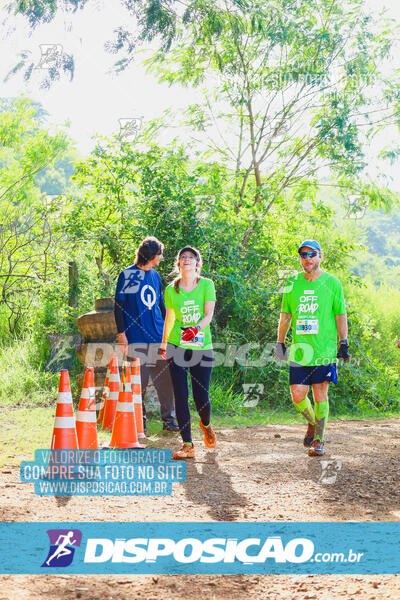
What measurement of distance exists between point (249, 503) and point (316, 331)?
2.06 metres

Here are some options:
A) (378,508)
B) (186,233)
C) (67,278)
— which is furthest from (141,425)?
(67,278)

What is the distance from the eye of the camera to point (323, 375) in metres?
6.48

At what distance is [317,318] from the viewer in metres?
6.45

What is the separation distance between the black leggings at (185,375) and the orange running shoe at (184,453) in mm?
67

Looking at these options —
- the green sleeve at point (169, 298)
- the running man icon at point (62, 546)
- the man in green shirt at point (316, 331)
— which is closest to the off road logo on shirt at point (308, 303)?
the man in green shirt at point (316, 331)

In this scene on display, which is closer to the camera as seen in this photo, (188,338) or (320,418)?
(188,338)

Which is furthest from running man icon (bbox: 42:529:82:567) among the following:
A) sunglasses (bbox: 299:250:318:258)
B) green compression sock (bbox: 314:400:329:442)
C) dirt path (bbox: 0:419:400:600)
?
sunglasses (bbox: 299:250:318:258)

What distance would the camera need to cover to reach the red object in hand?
6.05 metres

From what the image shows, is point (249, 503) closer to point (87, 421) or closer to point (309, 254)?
point (87, 421)

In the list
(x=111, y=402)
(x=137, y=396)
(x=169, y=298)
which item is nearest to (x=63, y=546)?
(x=169, y=298)

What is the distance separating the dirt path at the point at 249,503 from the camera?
324 centimetres

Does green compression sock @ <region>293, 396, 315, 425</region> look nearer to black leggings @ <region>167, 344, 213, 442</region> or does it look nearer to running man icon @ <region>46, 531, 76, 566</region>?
black leggings @ <region>167, 344, 213, 442</region>

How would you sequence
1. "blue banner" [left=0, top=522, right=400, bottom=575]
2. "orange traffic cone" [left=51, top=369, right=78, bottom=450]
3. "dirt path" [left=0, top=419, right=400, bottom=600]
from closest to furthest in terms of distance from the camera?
"dirt path" [left=0, top=419, right=400, bottom=600] → "blue banner" [left=0, top=522, right=400, bottom=575] → "orange traffic cone" [left=51, top=369, right=78, bottom=450]

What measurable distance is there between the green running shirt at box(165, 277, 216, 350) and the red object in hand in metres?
0.04
